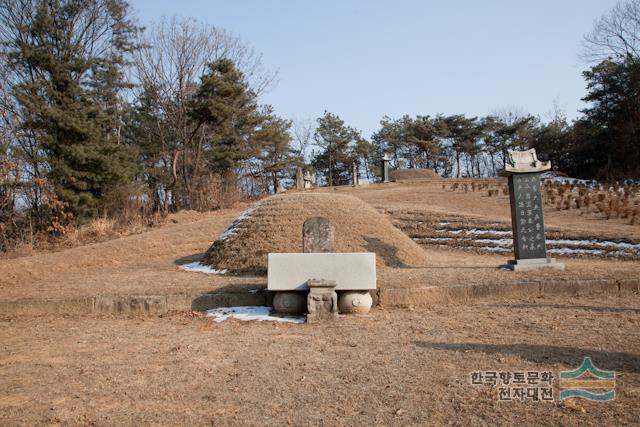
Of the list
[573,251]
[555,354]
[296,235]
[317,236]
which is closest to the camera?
[555,354]

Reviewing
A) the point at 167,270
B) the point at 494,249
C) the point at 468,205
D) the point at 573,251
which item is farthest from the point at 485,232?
the point at 167,270

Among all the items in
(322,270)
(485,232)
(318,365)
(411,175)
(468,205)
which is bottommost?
(318,365)

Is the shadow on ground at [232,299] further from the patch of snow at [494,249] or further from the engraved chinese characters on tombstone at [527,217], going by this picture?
the patch of snow at [494,249]

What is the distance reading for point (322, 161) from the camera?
3422 cm

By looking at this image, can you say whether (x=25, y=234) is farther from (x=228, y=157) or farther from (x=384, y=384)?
(x=384, y=384)

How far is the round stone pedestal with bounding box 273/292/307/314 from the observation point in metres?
5.23

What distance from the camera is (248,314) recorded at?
536 centimetres

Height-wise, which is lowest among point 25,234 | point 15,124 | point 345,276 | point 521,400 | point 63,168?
point 521,400

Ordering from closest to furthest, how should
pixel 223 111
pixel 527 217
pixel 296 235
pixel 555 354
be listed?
pixel 555 354
pixel 527 217
pixel 296 235
pixel 223 111

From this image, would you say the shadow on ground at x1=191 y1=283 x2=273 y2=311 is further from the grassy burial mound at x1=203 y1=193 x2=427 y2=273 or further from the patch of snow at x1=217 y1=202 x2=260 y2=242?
the patch of snow at x1=217 y1=202 x2=260 y2=242

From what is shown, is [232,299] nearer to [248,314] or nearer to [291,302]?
[248,314]

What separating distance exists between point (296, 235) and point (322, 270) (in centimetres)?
276

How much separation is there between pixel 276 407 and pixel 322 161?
1262 inches

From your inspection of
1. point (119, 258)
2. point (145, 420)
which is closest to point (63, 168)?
point (119, 258)
